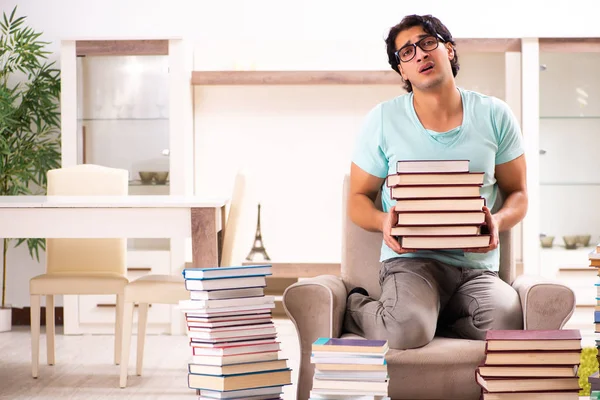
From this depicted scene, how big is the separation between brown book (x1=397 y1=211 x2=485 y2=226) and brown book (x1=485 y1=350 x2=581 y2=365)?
1.20 feet

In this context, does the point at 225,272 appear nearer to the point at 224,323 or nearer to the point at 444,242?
the point at 224,323

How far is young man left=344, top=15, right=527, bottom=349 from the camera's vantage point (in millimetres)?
2346

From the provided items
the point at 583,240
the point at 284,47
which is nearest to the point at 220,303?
the point at 583,240

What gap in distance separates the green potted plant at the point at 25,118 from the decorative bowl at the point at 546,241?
2.76 m

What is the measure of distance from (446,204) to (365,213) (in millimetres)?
369

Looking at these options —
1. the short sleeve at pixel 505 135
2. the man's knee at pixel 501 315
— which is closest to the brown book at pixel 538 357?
the man's knee at pixel 501 315

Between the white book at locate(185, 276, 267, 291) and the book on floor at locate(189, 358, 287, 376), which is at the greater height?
the white book at locate(185, 276, 267, 291)

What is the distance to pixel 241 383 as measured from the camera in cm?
223

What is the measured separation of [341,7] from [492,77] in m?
0.99

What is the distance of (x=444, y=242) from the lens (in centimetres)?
226

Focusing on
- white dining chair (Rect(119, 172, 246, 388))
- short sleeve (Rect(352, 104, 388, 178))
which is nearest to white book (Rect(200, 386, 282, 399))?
short sleeve (Rect(352, 104, 388, 178))

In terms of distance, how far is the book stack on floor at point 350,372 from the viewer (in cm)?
200

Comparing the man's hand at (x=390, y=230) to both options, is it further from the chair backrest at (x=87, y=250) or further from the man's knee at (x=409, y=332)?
the chair backrest at (x=87, y=250)

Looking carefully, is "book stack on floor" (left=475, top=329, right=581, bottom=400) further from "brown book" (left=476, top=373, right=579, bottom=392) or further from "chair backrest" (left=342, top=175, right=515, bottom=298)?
"chair backrest" (left=342, top=175, right=515, bottom=298)
